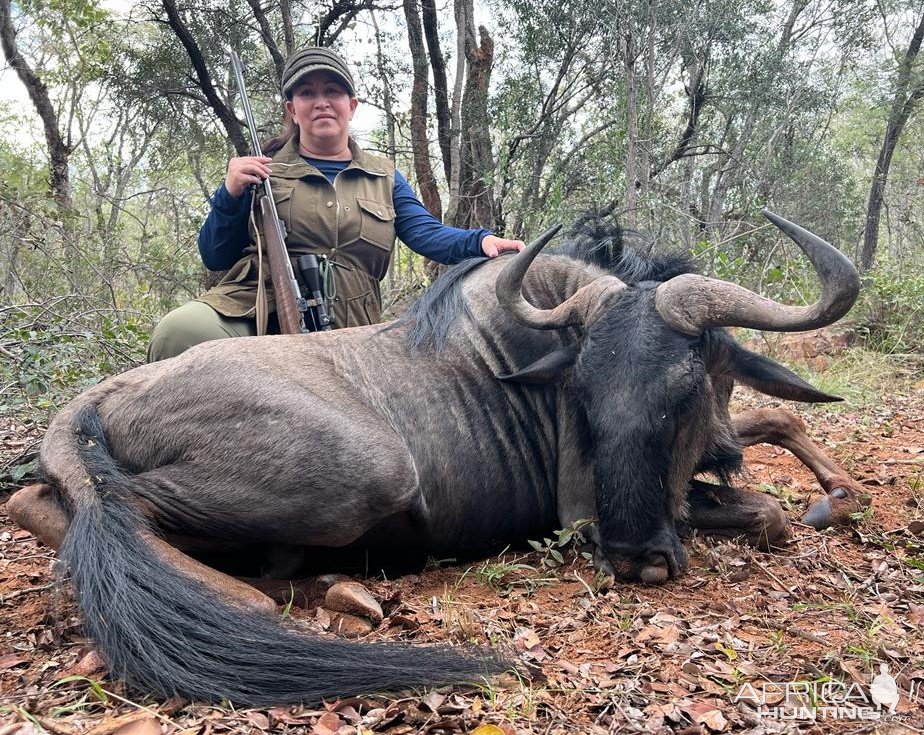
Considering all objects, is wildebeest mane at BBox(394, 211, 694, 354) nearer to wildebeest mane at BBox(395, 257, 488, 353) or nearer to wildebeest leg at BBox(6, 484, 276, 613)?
wildebeest mane at BBox(395, 257, 488, 353)

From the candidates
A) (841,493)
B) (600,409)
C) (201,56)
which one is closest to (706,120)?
(201,56)

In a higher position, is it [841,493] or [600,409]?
[600,409]

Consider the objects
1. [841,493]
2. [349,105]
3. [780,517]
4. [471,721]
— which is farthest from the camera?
[349,105]

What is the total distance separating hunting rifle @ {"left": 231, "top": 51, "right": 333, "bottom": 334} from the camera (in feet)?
14.6

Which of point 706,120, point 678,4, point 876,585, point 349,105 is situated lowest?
point 876,585

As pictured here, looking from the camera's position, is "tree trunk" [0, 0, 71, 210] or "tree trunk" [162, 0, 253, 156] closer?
"tree trunk" [162, 0, 253, 156]

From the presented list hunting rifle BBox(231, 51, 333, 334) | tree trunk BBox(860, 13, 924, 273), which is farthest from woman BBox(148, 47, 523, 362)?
tree trunk BBox(860, 13, 924, 273)

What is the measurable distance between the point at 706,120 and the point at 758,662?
14.8m

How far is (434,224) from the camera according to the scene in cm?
535

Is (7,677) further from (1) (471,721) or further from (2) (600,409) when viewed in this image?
(2) (600,409)

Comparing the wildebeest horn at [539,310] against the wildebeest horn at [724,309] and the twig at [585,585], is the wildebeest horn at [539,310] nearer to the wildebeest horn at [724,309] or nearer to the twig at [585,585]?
the wildebeest horn at [724,309]

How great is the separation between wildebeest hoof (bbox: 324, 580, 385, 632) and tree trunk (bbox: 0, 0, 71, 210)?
393 inches

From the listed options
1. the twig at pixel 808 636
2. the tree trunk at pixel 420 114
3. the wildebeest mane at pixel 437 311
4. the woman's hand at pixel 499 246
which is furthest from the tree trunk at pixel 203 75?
the twig at pixel 808 636

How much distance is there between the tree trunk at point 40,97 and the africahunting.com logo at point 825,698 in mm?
11419
